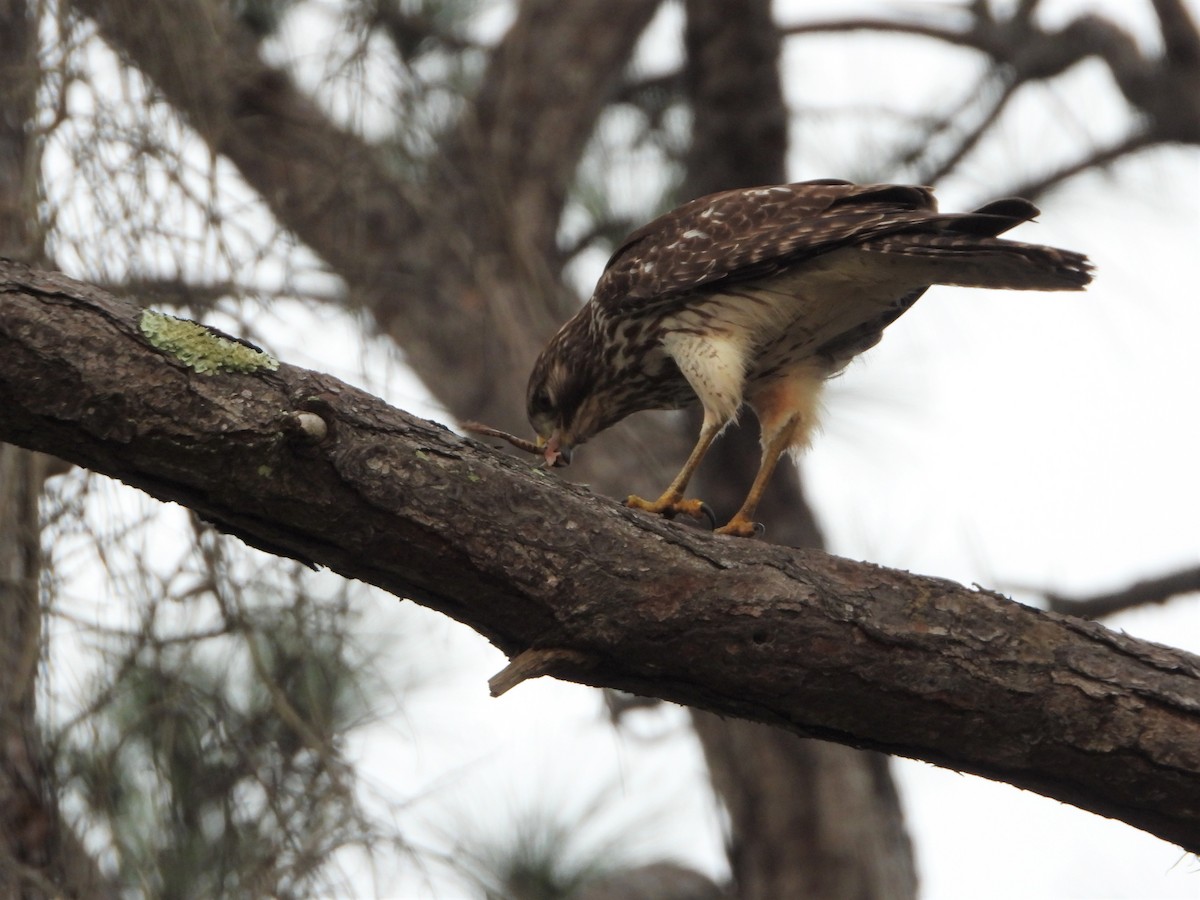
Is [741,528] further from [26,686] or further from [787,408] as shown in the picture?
[26,686]

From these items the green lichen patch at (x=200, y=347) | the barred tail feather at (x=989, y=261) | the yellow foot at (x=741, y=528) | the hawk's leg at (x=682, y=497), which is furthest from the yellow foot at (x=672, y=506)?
the green lichen patch at (x=200, y=347)

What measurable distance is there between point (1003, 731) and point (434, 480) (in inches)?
50.6

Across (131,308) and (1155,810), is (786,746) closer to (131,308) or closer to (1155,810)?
(1155,810)

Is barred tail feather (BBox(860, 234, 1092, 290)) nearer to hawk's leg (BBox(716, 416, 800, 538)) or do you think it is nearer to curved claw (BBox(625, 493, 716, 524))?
hawk's leg (BBox(716, 416, 800, 538))

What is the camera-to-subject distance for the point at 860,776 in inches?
289

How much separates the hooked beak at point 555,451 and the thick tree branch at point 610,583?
1823 mm

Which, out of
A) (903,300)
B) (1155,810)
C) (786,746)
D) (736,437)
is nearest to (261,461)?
(1155,810)

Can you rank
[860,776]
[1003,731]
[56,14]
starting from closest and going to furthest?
[1003,731], [56,14], [860,776]

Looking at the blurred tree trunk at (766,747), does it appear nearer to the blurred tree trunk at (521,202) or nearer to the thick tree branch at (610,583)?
the blurred tree trunk at (521,202)

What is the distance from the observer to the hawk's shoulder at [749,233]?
441 cm

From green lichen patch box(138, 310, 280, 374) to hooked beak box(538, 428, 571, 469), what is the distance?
87.6 inches

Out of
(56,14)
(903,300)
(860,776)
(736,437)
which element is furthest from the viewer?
(860,776)

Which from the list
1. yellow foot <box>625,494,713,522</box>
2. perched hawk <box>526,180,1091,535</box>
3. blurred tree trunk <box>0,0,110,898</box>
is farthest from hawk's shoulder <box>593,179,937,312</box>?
blurred tree trunk <box>0,0,110,898</box>

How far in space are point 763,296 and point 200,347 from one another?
225 cm
